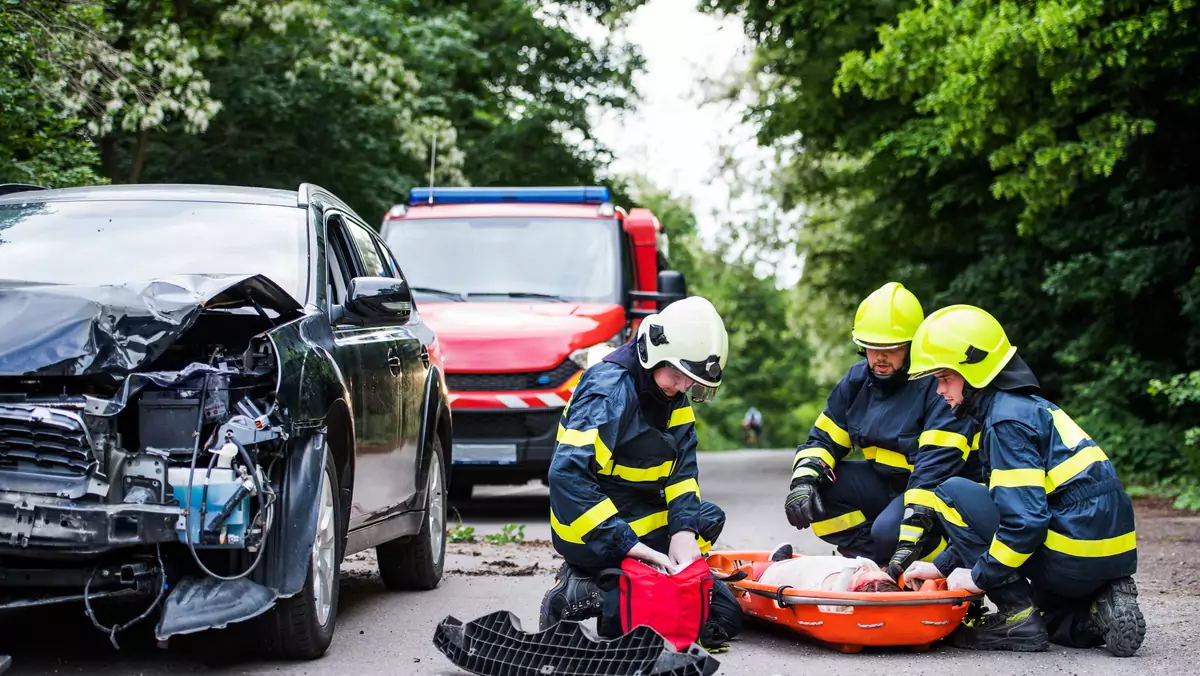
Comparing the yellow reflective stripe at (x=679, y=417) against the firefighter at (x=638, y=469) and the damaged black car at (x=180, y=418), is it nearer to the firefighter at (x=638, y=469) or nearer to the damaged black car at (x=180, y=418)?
the firefighter at (x=638, y=469)

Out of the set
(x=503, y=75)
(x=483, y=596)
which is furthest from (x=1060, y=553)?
(x=503, y=75)

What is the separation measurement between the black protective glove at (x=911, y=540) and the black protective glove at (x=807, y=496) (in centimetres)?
50

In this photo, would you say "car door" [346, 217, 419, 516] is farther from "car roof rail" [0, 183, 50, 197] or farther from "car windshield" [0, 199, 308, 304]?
"car roof rail" [0, 183, 50, 197]

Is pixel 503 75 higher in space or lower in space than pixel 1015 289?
higher

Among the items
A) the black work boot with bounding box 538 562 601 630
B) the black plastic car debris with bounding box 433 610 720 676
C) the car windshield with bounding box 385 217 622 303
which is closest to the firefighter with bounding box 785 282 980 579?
the black work boot with bounding box 538 562 601 630

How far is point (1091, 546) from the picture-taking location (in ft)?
19.6

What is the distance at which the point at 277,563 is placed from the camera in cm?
520

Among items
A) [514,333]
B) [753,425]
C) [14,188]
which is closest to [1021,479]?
[14,188]

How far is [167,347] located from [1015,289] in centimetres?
1616

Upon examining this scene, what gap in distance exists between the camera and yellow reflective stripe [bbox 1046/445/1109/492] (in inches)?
240

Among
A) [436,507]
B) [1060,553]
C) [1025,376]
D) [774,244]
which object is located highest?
[1025,376]

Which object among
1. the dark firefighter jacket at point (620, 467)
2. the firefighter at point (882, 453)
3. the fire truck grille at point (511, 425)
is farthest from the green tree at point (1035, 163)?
the dark firefighter jacket at point (620, 467)

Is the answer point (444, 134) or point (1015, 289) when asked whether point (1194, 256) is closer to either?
point (1015, 289)

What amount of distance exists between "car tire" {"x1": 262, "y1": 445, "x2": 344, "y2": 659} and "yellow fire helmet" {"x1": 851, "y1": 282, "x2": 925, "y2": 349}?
103 inches
